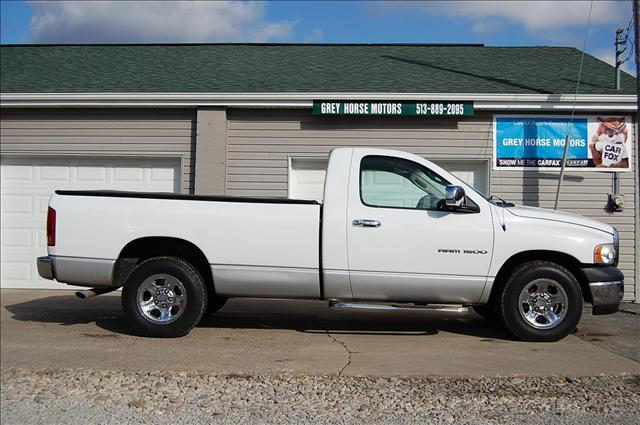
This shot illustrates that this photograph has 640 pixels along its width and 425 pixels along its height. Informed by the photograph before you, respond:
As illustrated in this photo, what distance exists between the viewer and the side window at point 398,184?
21.7 ft

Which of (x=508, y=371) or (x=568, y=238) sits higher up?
(x=568, y=238)

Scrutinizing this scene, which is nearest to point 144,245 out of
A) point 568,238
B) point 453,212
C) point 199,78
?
point 453,212

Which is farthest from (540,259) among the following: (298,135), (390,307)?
(298,135)

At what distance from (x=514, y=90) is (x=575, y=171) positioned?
1699 millimetres

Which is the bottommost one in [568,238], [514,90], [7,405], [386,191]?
[7,405]

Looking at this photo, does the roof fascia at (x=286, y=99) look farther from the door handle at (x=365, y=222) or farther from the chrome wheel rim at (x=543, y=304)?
the chrome wheel rim at (x=543, y=304)

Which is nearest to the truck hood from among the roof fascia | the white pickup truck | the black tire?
the white pickup truck

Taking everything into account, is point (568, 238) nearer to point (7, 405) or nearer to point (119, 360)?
point (119, 360)

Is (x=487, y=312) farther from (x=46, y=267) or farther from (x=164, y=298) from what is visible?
(x=46, y=267)

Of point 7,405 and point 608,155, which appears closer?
point 7,405

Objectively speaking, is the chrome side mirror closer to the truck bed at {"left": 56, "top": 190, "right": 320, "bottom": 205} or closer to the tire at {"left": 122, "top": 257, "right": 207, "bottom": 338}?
the truck bed at {"left": 56, "top": 190, "right": 320, "bottom": 205}

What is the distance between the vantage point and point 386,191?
669 cm

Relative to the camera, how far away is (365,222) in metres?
6.49

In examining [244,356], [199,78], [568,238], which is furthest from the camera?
[199,78]
